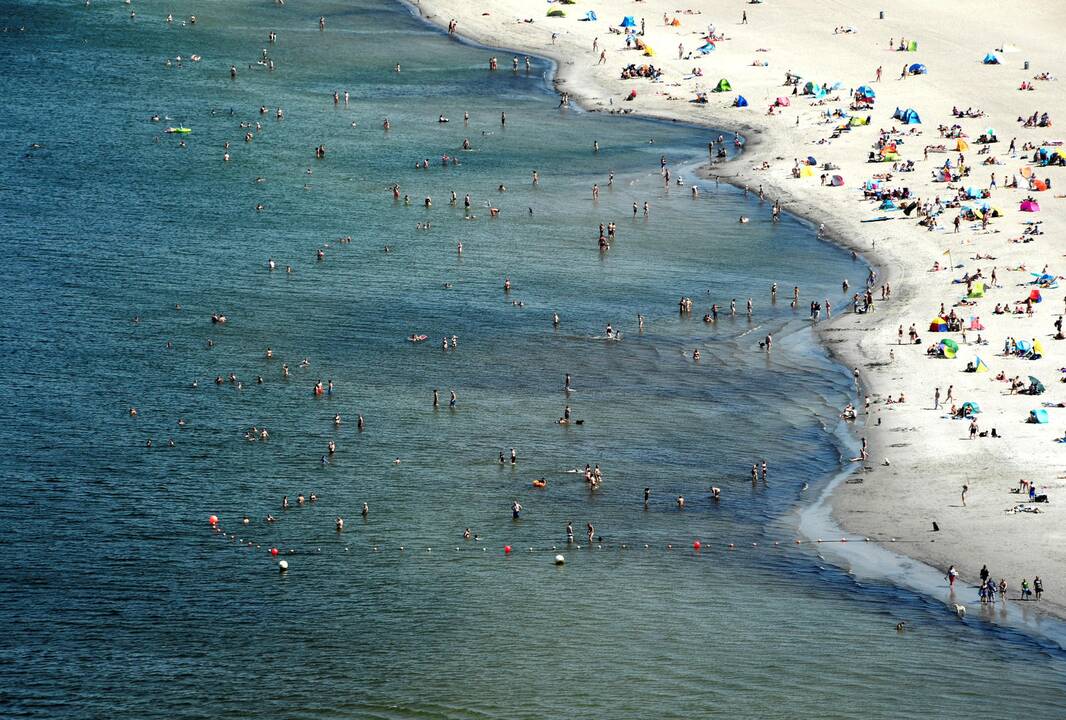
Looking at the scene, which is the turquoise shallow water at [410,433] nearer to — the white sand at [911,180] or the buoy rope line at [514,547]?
the buoy rope line at [514,547]

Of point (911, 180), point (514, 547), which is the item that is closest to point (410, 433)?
point (514, 547)

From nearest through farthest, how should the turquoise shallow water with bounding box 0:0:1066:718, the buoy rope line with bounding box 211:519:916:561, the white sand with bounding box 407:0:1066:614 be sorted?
the turquoise shallow water with bounding box 0:0:1066:718, the buoy rope line with bounding box 211:519:916:561, the white sand with bounding box 407:0:1066:614

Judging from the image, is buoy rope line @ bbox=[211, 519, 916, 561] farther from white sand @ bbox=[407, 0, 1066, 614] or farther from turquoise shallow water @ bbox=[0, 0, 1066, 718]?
white sand @ bbox=[407, 0, 1066, 614]

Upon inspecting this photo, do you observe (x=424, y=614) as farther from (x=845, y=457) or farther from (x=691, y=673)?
(x=845, y=457)

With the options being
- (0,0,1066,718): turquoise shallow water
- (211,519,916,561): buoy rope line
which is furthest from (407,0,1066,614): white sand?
(0,0,1066,718): turquoise shallow water

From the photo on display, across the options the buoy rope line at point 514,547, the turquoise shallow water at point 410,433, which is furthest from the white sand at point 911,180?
the turquoise shallow water at point 410,433
